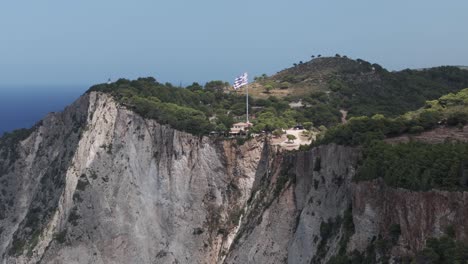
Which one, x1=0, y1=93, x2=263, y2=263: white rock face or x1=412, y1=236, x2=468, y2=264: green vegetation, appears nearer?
x1=412, y1=236, x2=468, y2=264: green vegetation

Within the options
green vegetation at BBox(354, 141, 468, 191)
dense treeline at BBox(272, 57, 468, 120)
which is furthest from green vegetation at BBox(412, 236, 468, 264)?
dense treeline at BBox(272, 57, 468, 120)

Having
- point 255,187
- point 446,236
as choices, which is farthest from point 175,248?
point 446,236

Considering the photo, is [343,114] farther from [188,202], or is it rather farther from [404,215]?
[404,215]

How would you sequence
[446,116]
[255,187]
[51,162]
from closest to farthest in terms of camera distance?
[446,116] < [255,187] < [51,162]

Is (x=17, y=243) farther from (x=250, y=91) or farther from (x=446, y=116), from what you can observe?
(x=446, y=116)

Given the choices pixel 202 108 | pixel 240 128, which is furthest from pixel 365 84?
pixel 240 128

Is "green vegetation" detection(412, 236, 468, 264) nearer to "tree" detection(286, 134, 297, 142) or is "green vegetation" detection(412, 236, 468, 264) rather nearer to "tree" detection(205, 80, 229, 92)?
"tree" detection(286, 134, 297, 142)
